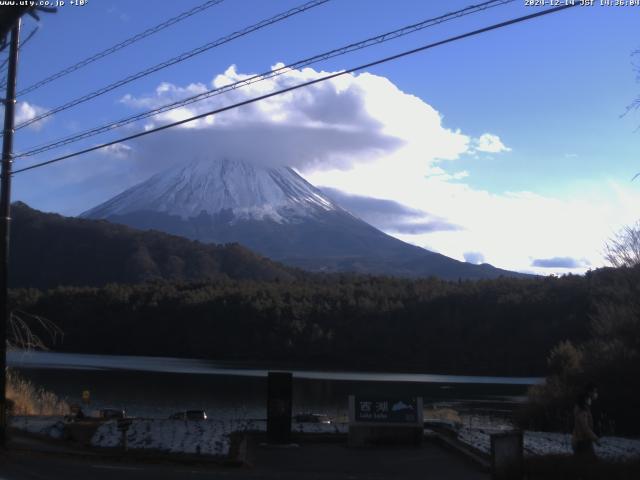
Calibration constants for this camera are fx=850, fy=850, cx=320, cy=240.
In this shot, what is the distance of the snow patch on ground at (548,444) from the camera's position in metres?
16.2

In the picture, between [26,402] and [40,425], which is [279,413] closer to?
[40,425]

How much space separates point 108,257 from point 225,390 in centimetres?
11167

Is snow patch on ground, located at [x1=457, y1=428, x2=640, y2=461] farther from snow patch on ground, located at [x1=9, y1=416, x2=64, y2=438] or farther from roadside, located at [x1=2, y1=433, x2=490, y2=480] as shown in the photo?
snow patch on ground, located at [x1=9, y1=416, x2=64, y2=438]

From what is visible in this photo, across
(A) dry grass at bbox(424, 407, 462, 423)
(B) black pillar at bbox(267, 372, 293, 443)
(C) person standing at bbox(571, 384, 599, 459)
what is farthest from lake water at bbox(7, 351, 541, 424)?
(C) person standing at bbox(571, 384, 599, 459)

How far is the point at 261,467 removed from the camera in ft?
51.7

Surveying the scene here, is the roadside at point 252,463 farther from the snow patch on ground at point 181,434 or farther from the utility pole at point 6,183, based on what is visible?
the utility pole at point 6,183

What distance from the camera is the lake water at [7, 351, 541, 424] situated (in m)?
42.9

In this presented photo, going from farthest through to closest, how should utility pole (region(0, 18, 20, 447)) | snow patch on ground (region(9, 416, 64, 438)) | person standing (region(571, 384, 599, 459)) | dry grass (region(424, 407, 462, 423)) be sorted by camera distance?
dry grass (region(424, 407, 462, 423)) → snow patch on ground (region(9, 416, 64, 438)) → utility pole (region(0, 18, 20, 447)) → person standing (region(571, 384, 599, 459))

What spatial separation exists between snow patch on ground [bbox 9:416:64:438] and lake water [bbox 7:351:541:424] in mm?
15093

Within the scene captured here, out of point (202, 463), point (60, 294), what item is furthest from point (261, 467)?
point (60, 294)

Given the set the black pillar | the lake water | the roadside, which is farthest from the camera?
the lake water

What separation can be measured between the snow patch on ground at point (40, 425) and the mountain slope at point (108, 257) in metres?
126

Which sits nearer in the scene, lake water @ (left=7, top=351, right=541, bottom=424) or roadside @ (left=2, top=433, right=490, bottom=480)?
roadside @ (left=2, top=433, right=490, bottom=480)

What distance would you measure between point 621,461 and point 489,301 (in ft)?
301
